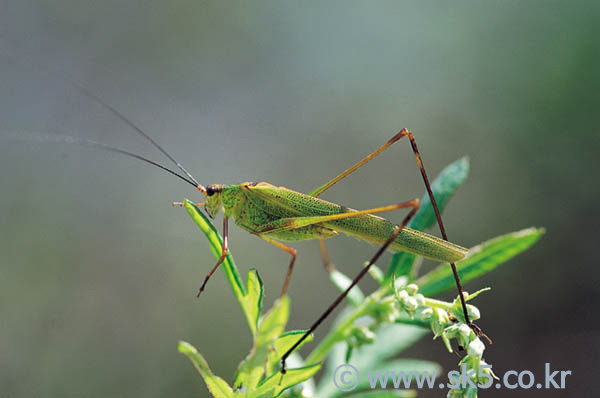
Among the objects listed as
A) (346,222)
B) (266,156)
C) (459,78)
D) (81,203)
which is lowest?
(346,222)

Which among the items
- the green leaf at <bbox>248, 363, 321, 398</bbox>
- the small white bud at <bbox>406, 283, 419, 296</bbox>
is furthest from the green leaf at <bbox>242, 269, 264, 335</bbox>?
the small white bud at <bbox>406, 283, 419, 296</bbox>

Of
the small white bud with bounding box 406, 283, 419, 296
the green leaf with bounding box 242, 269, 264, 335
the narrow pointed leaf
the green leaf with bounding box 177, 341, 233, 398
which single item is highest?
the small white bud with bounding box 406, 283, 419, 296

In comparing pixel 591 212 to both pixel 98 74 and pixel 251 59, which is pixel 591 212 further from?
pixel 98 74

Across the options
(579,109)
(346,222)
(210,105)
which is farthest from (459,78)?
(346,222)

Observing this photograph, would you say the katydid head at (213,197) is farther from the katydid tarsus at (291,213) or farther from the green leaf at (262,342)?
the green leaf at (262,342)

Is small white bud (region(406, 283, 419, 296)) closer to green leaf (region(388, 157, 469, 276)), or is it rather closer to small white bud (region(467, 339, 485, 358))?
small white bud (region(467, 339, 485, 358))

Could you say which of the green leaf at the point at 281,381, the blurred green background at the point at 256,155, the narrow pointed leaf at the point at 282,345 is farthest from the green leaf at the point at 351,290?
the blurred green background at the point at 256,155
